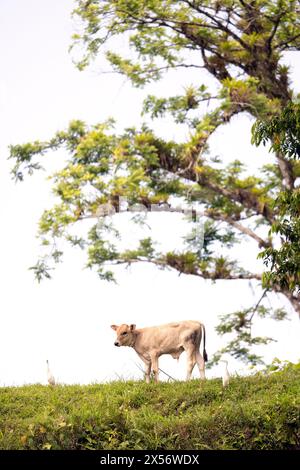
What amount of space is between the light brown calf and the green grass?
0.31m

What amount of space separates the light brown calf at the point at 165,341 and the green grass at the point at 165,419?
1.01 ft

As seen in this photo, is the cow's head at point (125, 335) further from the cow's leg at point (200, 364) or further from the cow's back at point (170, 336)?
the cow's leg at point (200, 364)

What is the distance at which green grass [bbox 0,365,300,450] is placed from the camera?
854 centimetres

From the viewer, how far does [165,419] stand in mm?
8859

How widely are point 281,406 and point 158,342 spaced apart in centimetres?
208

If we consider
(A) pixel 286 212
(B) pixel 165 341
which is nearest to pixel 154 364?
(B) pixel 165 341

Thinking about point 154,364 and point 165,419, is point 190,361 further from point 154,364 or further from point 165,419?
point 165,419

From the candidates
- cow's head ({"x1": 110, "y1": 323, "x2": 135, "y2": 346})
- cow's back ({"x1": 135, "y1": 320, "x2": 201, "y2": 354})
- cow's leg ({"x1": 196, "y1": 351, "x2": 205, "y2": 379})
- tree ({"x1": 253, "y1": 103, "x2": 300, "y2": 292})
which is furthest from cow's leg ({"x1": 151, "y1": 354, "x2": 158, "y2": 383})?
tree ({"x1": 253, "y1": 103, "x2": 300, "y2": 292})

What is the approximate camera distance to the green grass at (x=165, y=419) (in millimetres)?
8539

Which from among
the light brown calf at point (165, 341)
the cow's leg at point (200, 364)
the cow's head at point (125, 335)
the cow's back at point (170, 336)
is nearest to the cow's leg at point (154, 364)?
the light brown calf at point (165, 341)
